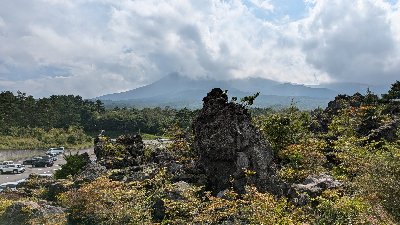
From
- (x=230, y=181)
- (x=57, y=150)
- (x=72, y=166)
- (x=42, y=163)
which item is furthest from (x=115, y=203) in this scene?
(x=57, y=150)

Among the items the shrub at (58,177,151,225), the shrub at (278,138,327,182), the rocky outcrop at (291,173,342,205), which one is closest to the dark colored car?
the shrub at (58,177,151,225)

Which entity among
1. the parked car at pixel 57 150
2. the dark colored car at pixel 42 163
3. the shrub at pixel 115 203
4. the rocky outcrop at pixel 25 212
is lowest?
the dark colored car at pixel 42 163

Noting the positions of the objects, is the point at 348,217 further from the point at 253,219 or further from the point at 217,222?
the point at 217,222

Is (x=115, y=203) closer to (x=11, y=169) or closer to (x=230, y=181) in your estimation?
(x=230, y=181)

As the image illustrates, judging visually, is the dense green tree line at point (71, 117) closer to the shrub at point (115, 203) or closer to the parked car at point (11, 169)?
the parked car at point (11, 169)

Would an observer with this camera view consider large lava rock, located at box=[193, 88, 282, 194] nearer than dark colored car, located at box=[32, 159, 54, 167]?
Yes

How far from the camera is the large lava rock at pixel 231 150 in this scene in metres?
18.1

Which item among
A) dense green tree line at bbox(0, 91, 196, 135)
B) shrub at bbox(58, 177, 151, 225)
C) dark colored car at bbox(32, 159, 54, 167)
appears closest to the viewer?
shrub at bbox(58, 177, 151, 225)

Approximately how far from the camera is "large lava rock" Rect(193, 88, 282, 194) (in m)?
18.1

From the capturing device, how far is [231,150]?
737 inches

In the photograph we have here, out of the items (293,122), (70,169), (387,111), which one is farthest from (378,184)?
(387,111)

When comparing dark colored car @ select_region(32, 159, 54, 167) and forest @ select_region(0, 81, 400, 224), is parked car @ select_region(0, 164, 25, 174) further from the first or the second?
forest @ select_region(0, 81, 400, 224)

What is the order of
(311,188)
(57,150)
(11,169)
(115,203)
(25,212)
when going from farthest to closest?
(57,150), (11,169), (25,212), (311,188), (115,203)

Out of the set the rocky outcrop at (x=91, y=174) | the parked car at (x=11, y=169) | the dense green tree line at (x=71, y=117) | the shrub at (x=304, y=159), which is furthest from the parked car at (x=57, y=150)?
the shrub at (x=304, y=159)
